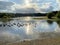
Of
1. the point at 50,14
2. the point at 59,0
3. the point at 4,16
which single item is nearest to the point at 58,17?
the point at 50,14

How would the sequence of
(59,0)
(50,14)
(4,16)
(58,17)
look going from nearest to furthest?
1. (59,0)
2. (58,17)
3. (50,14)
4. (4,16)

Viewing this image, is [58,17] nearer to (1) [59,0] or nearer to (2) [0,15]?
(2) [0,15]

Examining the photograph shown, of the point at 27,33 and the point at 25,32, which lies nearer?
the point at 27,33

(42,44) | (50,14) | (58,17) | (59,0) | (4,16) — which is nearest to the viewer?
(42,44)

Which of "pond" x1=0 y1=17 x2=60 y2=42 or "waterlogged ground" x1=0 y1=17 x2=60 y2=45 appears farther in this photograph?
"pond" x1=0 y1=17 x2=60 y2=42

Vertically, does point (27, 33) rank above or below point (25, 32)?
above

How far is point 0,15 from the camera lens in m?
162

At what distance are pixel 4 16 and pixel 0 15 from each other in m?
3.49

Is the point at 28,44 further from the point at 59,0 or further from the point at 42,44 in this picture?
the point at 59,0

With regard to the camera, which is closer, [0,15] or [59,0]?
[59,0]

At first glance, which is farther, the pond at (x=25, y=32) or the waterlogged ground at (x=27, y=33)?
the pond at (x=25, y=32)

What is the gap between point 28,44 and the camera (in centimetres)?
2028

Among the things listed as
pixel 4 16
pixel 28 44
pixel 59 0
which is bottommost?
pixel 4 16

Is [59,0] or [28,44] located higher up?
[59,0]
